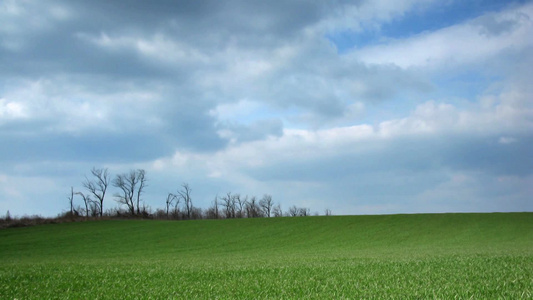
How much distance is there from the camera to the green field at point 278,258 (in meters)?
10.6

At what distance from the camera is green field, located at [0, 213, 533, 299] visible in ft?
34.8

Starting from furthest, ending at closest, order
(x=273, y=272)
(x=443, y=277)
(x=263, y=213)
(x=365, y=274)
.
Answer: (x=263, y=213) → (x=273, y=272) → (x=365, y=274) → (x=443, y=277)

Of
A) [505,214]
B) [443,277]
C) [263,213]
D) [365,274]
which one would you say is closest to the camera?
[443,277]

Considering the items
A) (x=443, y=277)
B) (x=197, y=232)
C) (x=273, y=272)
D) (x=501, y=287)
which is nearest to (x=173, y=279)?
(x=273, y=272)

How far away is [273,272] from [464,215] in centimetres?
7353

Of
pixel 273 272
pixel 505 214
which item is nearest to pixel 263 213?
pixel 505 214

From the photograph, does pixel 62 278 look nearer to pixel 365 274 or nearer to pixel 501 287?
pixel 365 274

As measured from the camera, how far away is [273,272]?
14.8 m

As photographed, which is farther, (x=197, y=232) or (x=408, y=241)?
(x=197, y=232)

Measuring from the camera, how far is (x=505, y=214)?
251 ft

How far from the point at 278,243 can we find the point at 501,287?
→ 1844 inches

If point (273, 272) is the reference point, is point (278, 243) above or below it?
below

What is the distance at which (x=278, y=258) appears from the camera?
28359mm

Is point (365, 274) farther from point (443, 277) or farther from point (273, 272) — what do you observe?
point (273, 272)
